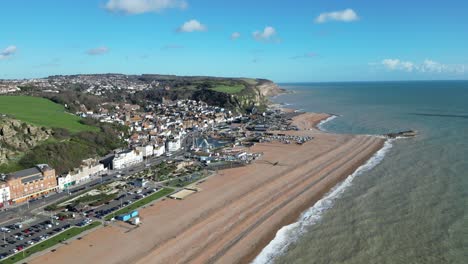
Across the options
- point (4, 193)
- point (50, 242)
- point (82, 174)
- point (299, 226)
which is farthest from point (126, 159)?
point (299, 226)

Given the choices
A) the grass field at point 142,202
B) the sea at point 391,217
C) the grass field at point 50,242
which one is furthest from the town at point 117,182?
the sea at point 391,217

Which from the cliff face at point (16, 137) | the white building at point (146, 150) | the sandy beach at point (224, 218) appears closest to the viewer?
the sandy beach at point (224, 218)

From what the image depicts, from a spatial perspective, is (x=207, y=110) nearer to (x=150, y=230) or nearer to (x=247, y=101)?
(x=247, y=101)

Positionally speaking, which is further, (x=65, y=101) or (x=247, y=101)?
(x=247, y=101)

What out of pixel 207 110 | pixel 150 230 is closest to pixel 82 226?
pixel 150 230

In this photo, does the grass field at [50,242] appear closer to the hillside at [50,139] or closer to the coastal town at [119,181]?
the coastal town at [119,181]

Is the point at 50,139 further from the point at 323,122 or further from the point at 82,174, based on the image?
the point at 323,122
